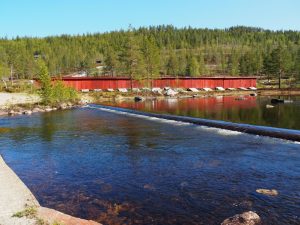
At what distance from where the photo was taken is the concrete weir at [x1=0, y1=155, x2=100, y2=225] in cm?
1256

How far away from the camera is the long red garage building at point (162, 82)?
11688 cm

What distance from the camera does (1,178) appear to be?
18703 millimetres

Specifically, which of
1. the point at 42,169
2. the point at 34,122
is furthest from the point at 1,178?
the point at 34,122

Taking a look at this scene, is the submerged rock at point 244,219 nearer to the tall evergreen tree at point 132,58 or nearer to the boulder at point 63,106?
the boulder at point 63,106

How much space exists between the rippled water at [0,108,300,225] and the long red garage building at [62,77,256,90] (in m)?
82.4

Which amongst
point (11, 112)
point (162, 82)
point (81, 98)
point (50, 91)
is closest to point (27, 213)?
point (11, 112)

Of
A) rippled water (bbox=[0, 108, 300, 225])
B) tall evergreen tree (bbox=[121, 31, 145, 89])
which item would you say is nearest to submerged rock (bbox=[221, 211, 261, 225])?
rippled water (bbox=[0, 108, 300, 225])

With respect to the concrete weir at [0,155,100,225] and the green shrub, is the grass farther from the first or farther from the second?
the green shrub

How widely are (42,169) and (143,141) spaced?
36.7 ft

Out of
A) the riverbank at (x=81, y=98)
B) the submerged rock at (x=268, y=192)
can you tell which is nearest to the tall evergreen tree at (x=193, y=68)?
the riverbank at (x=81, y=98)

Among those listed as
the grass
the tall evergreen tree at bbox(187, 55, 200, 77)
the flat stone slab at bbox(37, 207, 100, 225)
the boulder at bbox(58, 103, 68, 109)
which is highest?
the tall evergreen tree at bbox(187, 55, 200, 77)

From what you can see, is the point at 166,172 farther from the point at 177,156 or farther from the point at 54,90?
the point at 54,90

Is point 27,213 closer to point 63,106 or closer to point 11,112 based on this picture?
point 11,112

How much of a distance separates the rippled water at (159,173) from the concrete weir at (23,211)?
98 centimetres
